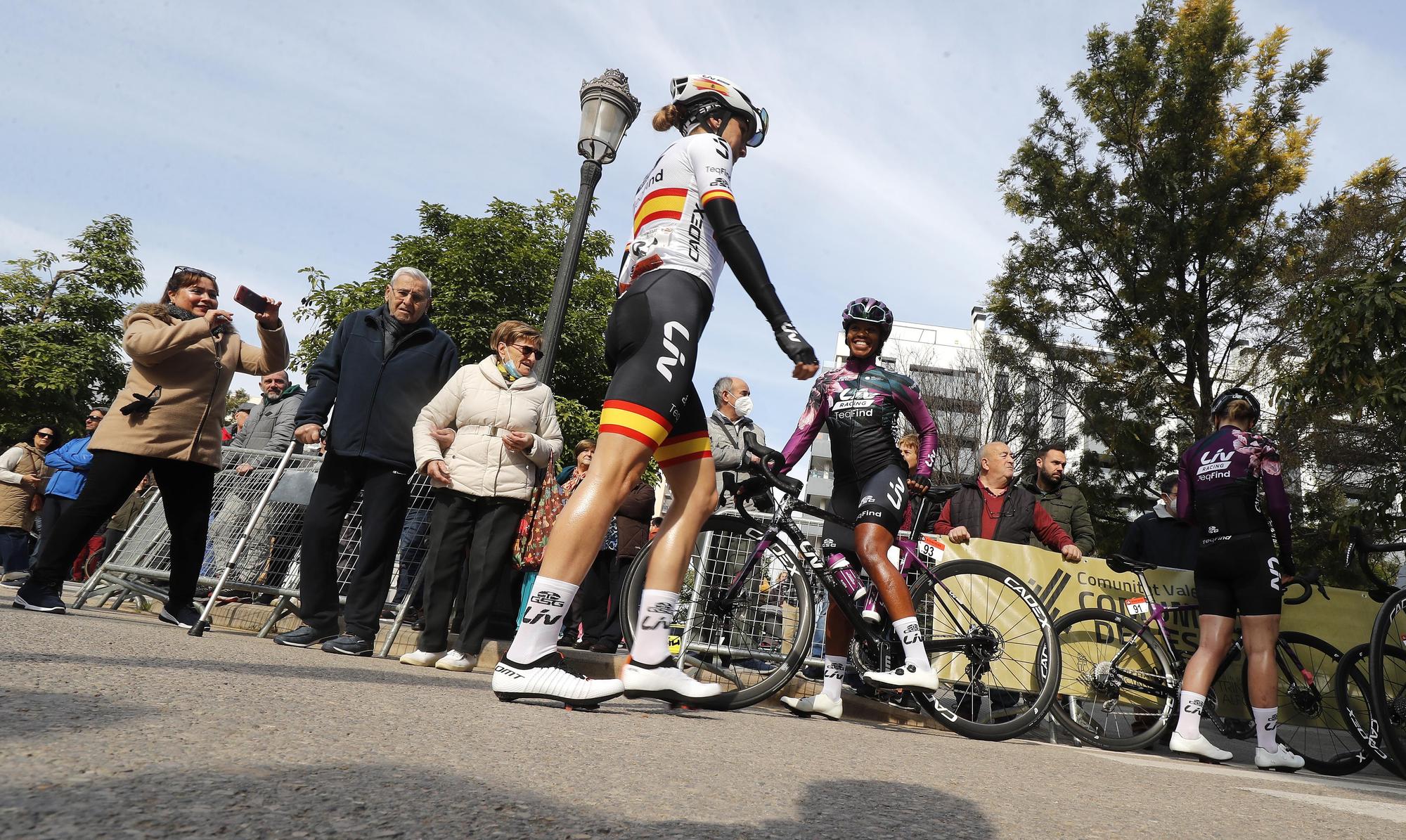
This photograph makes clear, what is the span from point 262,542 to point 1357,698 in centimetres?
709

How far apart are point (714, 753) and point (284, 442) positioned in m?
7.04

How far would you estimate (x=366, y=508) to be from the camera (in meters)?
5.77

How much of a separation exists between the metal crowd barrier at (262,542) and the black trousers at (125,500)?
37 cm

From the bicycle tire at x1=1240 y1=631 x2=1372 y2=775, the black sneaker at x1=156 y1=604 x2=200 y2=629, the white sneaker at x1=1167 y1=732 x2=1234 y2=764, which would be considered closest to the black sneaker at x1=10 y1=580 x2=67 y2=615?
the black sneaker at x1=156 y1=604 x2=200 y2=629

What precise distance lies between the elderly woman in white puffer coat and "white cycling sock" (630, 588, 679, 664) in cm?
223

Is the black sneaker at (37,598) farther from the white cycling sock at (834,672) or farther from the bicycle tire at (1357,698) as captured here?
the bicycle tire at (1357,698)

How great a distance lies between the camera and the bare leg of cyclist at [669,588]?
368cm

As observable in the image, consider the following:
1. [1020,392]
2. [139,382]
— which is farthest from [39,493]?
[1020,392]

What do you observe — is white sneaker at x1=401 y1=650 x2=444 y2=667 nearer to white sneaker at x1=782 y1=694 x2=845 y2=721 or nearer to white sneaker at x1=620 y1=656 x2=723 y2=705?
white sneaker at x1=782 y1=694 x2=845 y2=721

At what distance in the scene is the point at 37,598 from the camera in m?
5.31

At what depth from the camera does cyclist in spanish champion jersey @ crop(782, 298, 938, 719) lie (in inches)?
193

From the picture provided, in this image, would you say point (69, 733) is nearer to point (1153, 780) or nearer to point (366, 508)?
point (1153, 780)

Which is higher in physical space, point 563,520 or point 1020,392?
point 1020,392

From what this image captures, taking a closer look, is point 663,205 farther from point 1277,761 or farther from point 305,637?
point 1277,761
